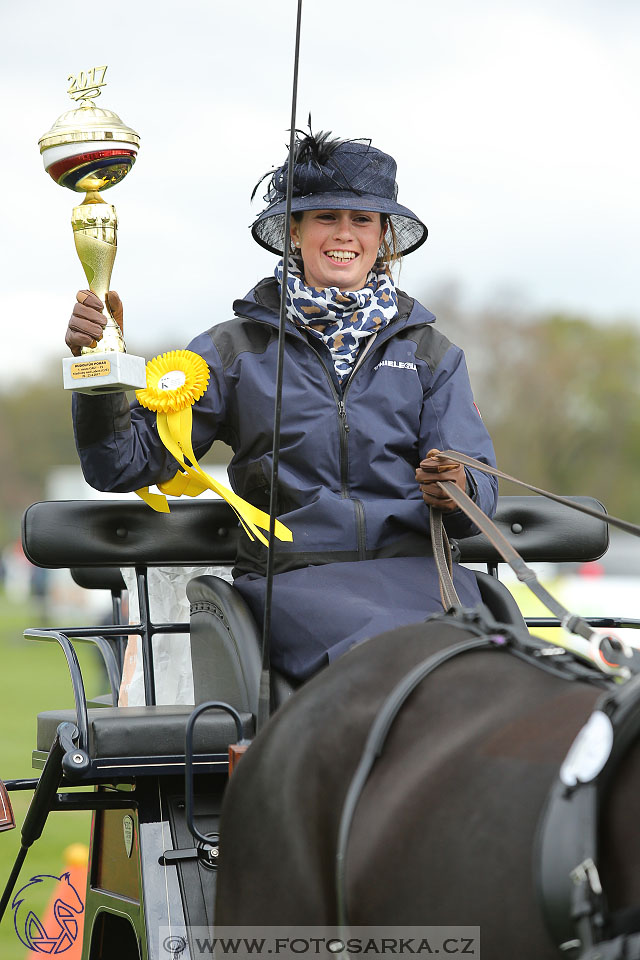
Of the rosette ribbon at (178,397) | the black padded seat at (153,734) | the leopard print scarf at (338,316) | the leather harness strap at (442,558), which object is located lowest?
the black padded seat at (153,734)

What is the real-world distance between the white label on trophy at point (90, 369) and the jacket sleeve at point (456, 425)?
751 millimetres

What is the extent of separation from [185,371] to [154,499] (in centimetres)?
41

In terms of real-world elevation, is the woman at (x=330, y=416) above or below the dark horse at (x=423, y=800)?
above

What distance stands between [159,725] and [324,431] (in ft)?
2.40

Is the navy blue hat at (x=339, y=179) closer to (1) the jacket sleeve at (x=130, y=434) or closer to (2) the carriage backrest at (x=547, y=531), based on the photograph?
(1) the jacket sleeve at (x=130, y=434)

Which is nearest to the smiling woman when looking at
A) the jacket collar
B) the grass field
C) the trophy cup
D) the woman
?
the woman

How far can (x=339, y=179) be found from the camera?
8.94ft

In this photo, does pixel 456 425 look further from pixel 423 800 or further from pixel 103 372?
pixel 423 800

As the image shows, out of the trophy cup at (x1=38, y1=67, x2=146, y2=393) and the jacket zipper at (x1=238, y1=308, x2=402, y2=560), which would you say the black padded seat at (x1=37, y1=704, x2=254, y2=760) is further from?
the trophy cup at (x1=38, y1=67, x2=146, y2=393)

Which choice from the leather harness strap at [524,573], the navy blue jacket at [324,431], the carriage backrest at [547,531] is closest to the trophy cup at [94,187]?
the navy blue jacket at [324,431]

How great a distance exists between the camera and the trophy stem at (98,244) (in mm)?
2541

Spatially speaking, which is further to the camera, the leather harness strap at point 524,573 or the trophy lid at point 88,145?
the trophy lid at point 88,145

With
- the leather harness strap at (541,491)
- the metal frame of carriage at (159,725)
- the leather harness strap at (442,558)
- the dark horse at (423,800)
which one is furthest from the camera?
the metal frame of carriage at (159,725)

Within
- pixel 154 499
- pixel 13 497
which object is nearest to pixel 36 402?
pixel 13 497
